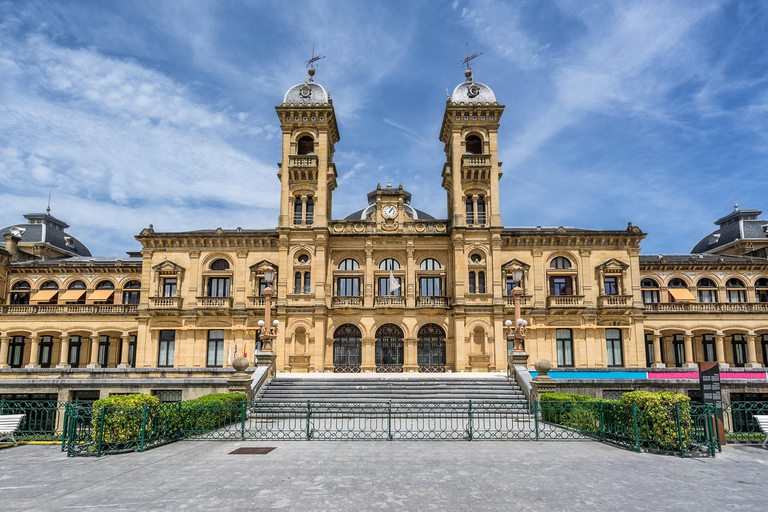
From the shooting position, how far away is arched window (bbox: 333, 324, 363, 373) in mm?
39469

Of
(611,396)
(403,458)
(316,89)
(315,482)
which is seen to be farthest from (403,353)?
(315,482)

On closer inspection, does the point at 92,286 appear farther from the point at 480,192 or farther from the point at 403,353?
the point at 480,192

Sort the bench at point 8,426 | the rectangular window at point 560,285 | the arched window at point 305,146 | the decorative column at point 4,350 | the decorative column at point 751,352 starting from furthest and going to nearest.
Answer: the decorative column at point 4,350, the arched window at point 305,146, the decorative column at point 751,352, the rectangular window at point 560,285, the bench at point 8,426

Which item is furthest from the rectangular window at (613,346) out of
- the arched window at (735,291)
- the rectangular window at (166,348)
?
the rectangular window at (166,348)

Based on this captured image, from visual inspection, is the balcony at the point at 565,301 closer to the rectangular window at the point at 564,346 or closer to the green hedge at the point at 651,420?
the rectangular window at the point at 564,346

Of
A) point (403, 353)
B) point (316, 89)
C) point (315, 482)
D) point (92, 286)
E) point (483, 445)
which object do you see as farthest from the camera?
point (92, 286)

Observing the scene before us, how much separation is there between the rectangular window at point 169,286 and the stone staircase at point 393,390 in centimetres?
1723

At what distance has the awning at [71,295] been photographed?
4678 centimetres

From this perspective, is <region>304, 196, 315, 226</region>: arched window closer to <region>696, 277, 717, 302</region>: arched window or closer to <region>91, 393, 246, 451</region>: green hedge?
<region>91, 393, 246, 451</region>: green hedge

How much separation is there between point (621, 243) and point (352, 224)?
67.9 feet

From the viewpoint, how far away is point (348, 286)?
40.9 metres

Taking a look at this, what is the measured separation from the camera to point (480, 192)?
41.2 metres

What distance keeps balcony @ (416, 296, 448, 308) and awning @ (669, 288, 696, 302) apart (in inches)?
793

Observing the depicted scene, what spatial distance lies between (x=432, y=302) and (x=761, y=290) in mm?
29734
